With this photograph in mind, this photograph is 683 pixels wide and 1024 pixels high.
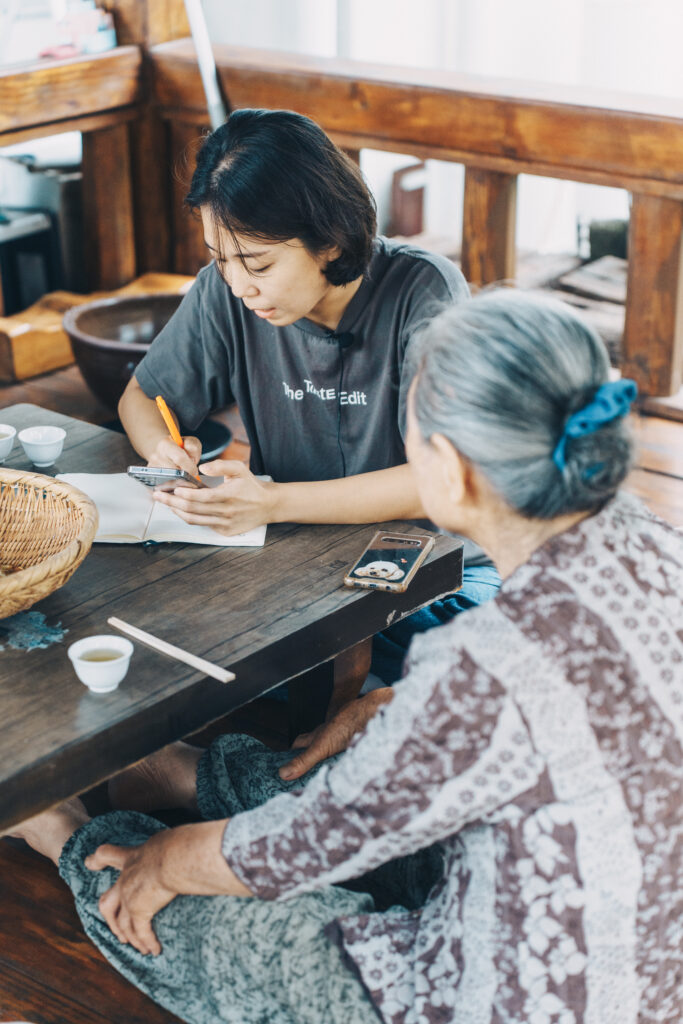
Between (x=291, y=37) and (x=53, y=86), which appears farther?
(x=291, y=37)

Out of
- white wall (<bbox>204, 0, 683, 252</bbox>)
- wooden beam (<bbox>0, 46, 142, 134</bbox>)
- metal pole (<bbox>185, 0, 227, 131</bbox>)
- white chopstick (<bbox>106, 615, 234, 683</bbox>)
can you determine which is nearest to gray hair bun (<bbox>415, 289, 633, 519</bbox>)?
white chopstick (<bbox>106, 615, 234, 683</bbox>)

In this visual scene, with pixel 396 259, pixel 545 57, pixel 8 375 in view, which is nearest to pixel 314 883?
pixel 396 259

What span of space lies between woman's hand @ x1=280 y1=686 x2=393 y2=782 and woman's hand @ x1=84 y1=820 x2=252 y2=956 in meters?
0.34

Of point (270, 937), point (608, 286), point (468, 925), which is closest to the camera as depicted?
point (468, 925)

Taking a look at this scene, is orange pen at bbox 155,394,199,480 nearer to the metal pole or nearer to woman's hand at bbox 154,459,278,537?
woman's hand at bbox 154,459,278,537

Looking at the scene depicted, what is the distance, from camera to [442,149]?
3.50 m

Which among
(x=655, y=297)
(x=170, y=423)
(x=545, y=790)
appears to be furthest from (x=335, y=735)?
(x=655, y=297)

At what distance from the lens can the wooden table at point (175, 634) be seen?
1.35 m

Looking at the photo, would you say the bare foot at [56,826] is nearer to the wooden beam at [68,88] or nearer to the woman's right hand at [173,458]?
the woman's right hand at [173,458]

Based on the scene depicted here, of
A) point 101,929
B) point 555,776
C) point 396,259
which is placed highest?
point 396,259

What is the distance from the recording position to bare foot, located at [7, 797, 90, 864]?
6.06ft

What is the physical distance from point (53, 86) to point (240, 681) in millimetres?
2851

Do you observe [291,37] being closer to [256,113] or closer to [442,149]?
[442,149]

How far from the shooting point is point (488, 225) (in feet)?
11.8
